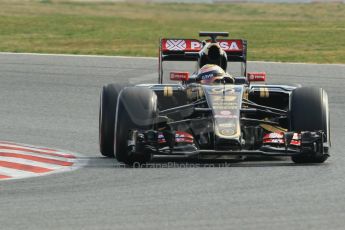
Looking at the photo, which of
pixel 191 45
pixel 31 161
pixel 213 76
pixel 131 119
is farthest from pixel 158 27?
pixel 131 119

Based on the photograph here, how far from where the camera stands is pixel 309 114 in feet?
41.4

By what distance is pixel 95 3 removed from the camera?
51562mm

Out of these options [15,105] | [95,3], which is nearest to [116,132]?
[15,105]

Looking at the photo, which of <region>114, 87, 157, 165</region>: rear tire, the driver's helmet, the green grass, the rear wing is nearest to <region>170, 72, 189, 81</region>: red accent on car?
the driver's helmet

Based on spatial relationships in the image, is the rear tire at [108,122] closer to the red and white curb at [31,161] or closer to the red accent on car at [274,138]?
the red and white curb at [31,161]

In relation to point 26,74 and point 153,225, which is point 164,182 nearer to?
point 153,225

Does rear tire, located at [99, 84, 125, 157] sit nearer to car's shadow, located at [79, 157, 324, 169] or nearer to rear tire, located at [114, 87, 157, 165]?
car's shadow, located at [79, 157, 324, 169]

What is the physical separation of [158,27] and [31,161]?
26.0 meters

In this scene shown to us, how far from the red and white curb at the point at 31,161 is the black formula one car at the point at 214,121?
575mm

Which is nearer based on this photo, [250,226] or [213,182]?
[250,226]

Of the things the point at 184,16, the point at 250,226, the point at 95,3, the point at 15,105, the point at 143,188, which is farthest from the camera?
the point at 95,3

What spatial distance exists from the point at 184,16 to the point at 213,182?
24.4 meters

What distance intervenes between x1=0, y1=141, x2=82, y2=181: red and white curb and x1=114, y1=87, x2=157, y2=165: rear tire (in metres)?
0.57

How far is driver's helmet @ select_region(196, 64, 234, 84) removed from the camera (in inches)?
549
